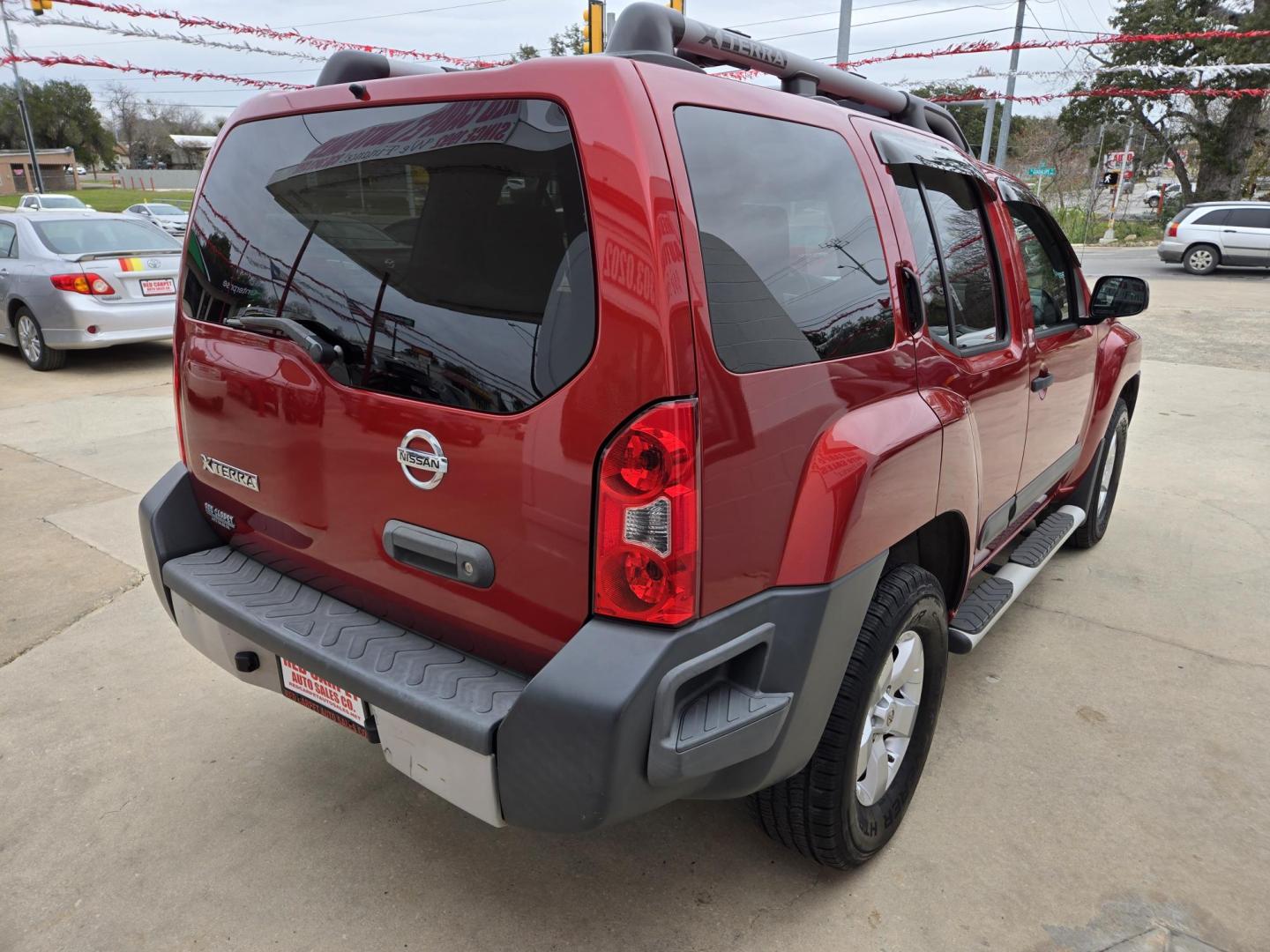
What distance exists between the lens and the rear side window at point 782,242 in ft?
5.45

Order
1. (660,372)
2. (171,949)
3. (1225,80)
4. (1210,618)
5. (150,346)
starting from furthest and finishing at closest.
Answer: (1225,80) < (150,346) < (1210,618) < (171,949) < (660,372)

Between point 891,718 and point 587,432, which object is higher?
point 587,432

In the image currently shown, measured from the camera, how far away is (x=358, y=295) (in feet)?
6.36

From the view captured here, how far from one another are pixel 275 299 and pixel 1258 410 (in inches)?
323

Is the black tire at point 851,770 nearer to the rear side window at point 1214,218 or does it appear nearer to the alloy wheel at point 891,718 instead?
the alloy wheel at point 891,718

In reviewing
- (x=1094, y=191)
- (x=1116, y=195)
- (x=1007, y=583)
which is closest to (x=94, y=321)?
(x=1007, y=583)

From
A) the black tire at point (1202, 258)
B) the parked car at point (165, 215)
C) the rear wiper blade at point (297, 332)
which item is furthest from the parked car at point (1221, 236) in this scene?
the parked car at point (165, 215)

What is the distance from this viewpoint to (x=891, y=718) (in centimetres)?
230

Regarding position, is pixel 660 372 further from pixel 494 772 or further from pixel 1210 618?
pixel 1210 618

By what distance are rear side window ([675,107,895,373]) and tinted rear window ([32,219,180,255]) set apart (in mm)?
8892

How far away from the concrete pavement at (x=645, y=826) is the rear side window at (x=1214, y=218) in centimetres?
1972

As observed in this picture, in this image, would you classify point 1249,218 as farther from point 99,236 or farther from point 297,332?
point 297,332

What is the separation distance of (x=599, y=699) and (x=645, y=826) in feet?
3.69

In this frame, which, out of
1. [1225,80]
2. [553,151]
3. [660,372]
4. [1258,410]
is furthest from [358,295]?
[1225,80]
